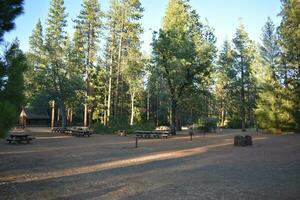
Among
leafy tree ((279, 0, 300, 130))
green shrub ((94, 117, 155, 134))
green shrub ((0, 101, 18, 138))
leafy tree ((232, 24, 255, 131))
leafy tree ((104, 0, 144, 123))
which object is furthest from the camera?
leafy tree ((232, 24, 255, 131))

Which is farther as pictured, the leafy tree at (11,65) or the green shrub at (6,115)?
Answer: the leafy tree at (11,65)

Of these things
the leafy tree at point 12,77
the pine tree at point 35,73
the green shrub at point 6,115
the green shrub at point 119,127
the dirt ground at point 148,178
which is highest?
the pine tree at point 35,73

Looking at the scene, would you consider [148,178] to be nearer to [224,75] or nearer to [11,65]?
[11,65]

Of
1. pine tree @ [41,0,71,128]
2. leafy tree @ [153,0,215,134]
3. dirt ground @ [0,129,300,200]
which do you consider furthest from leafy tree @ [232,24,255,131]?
dirt ground @ [0,129,300,200]

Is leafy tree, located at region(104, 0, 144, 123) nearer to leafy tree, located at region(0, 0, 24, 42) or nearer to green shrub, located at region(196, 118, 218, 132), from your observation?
green shrub, located at region(196, 118, 218, 132)

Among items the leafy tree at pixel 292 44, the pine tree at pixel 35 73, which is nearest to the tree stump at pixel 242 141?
the leafy tree at pixel 292 44

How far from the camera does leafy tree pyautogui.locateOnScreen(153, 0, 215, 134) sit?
3491 cm

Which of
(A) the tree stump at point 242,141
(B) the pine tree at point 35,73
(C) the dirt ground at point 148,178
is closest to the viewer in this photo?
(C) the dirt ground at point 148,178

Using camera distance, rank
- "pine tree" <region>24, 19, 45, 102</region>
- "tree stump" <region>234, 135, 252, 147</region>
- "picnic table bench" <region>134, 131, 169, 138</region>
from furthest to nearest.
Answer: "pine tree" <region>24, 19, 45, 102</region>
"picnic table bench" <region>134, 131, 169, 138</region>
"tree stump" <region>234, 135, 252, 147</region>

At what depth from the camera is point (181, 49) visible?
113ft

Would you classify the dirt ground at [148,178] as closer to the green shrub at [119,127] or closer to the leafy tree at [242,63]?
the green shrub at [119,127]

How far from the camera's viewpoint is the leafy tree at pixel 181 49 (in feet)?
115

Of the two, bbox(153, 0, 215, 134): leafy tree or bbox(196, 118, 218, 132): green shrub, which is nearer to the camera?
bbox(153, 0, 215, 134): leafy tree

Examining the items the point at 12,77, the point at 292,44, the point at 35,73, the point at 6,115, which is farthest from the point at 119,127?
the point at 6,115
